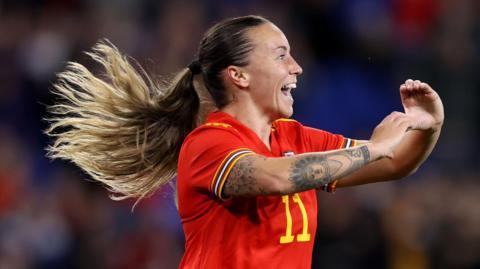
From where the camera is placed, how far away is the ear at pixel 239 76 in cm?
428

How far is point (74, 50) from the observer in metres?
9.13

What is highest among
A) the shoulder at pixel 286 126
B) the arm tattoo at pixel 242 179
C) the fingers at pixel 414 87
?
the fingers at pixel 414 87

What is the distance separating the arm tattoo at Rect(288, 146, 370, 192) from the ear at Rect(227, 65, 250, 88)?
20.4 inches

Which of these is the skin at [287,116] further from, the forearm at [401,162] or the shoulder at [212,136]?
the shoulder at [212,136]

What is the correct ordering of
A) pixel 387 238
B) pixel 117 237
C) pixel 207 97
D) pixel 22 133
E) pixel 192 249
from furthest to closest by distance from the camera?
pixel 22 133
pixel 117 237
pixel 387 238
pixel 207 97
pixel 192 249

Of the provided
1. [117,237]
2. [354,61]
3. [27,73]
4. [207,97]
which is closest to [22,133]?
[27,73]

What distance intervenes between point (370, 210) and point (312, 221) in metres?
3.64

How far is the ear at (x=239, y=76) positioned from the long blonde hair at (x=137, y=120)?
0.07 m

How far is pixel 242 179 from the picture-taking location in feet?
12.7

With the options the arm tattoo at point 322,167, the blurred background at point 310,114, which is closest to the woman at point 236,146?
the arm tattoo at point 322,167

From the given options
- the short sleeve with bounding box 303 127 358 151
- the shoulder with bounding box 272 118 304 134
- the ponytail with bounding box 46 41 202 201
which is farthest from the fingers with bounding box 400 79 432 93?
the ponytail with bounding box 46 41 202 201

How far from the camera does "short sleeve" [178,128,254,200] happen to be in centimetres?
396

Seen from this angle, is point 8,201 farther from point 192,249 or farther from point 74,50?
point 192,249

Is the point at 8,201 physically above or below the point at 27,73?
below
